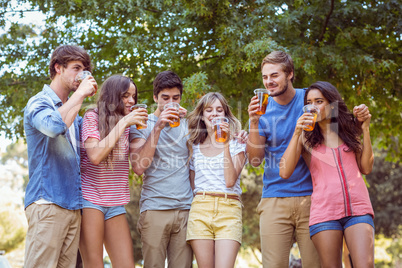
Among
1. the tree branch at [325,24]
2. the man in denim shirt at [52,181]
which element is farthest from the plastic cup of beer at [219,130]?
the tree branch at [325,24]

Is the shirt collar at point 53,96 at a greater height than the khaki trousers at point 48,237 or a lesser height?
greater

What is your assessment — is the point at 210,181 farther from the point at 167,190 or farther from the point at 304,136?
the point at 304,136

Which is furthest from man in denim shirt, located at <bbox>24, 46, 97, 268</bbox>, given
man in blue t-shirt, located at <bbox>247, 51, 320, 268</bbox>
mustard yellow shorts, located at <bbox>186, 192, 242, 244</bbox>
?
man in blue t-shirt, located at <bbox>247, 51, 320, 268</bbox>

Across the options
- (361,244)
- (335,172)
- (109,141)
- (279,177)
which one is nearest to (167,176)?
(109,141)

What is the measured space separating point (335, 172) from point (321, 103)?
2.10ft

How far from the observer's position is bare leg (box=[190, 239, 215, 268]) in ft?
12.1

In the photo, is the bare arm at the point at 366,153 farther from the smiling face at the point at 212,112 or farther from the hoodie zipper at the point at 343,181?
the smiling face at the point at 212,112

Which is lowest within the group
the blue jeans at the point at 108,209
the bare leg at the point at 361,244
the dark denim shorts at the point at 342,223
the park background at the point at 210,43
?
the bare leg at the point at 361,244

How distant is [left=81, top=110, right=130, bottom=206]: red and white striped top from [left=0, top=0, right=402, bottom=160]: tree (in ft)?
10.3

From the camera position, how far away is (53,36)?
8.24 meters

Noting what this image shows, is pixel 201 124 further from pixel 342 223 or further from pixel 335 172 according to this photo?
pixel 342 223

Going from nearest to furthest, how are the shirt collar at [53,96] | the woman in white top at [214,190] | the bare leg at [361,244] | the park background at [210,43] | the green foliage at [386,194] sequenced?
the bare leg at [361,244] → the shirt collar at [53,96] → the woman in white top at [214,190] → the park background at [210,43] → the green foliage at [386,194]

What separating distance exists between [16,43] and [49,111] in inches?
231

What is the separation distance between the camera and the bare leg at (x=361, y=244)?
324 centimetres
